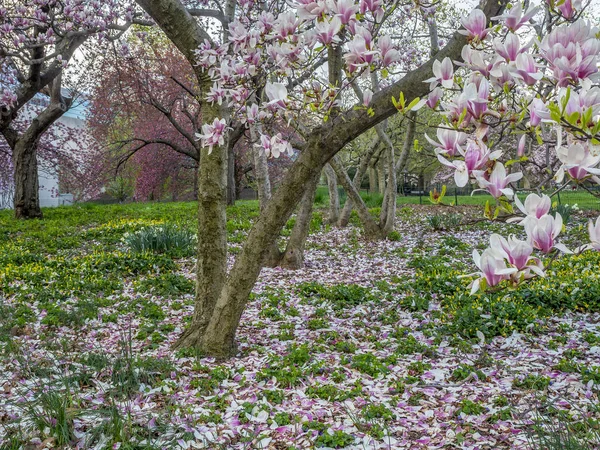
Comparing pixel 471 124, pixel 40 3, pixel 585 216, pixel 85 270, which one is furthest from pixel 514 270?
pixel 585 216

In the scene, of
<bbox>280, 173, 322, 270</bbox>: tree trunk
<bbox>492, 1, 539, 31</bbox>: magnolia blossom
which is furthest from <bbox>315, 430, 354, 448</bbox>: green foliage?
<bbox>280, 173, 322, 270</bbox>: tree trunk

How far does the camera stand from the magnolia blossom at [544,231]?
133 cm

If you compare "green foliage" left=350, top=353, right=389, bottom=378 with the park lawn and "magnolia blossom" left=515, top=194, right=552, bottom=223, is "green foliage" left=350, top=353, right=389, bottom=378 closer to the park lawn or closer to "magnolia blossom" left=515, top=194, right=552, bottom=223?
the park lawn

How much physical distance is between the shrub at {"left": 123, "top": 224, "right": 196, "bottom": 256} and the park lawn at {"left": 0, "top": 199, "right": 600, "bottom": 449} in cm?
23

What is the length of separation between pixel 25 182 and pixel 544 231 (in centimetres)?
1435

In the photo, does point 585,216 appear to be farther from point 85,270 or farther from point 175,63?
point 175,63

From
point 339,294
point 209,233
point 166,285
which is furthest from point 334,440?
point 166,285

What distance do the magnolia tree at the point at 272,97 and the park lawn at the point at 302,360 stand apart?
0.66 meters

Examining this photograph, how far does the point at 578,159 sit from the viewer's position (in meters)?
1.31

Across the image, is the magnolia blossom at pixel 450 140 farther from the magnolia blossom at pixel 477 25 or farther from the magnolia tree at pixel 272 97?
the magnolia blossom at pixel 477 25

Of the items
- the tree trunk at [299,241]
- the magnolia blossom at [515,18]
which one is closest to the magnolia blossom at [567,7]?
the magnolia blossom at [515,18]

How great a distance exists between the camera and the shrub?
750cm

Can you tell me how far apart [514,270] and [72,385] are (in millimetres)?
2964

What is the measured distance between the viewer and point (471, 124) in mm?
1606
